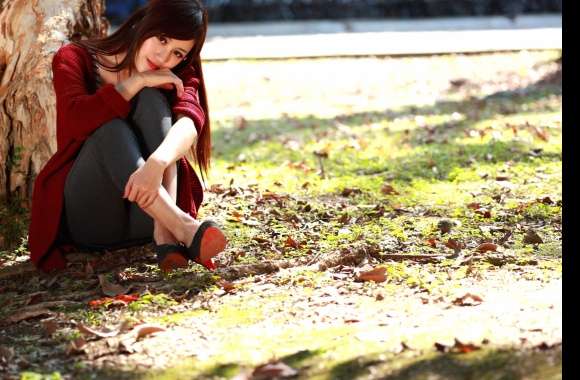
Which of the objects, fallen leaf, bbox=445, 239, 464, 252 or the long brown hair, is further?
fallen leaf, bbox=445, 239, 464, 252

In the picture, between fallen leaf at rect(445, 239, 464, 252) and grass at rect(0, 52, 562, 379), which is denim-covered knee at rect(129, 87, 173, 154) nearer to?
grass at rect(0, 52, 562, 379)

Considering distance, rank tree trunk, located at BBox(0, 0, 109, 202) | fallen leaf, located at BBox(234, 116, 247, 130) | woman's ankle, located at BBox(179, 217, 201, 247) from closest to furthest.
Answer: woman's ankle, located at BBox(179, 217, 201, 247) < tree trunk, located at BBox(0, 0, 109, 202) < fallen leaf, located at BBox(234, 116, 247, 130)

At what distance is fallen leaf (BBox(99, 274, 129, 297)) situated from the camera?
13.6 ft

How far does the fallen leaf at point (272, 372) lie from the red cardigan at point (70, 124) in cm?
148

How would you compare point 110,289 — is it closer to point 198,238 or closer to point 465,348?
point 198,238

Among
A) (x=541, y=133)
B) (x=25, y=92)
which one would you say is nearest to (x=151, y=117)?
(x=25, y=92)

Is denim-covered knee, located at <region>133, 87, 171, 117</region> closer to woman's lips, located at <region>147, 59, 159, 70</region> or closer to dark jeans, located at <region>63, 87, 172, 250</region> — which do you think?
dark jeans, located at <region>63, 87, 172, 250</region>

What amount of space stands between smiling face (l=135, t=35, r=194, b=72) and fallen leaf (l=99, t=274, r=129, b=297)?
906 millimetres

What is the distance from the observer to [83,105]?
4.23 meters

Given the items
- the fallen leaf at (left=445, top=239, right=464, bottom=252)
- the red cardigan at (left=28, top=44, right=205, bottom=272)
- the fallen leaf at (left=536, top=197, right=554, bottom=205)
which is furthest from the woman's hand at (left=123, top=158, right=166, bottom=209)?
the fallen leaf at (left=536, top=197, right=554, bottom=205)

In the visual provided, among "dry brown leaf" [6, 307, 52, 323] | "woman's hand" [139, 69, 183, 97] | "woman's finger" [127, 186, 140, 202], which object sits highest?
"woman's hand" [139, 69, 183, 97]

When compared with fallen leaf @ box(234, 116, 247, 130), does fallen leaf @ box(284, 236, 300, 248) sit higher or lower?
lower

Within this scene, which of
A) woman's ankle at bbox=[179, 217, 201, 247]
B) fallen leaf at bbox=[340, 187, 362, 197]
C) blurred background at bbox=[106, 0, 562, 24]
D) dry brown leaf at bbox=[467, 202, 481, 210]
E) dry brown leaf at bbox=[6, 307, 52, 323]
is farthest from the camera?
blurred background at bbox=[106, 0, 562, 24]

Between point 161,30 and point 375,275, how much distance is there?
133cm
